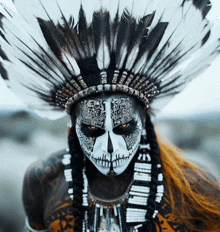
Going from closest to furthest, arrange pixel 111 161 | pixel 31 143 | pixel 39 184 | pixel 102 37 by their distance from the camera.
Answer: pixel 102 37, pixel 111 161, pixel 39 184, pixel 31 143

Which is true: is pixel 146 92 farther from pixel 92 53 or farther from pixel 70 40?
pixel 70 40

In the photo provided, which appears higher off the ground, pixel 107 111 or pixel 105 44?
pixel 105 44

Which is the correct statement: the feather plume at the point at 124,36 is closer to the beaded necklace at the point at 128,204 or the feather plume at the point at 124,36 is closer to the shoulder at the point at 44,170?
the beaded necklace at the point at 128,204

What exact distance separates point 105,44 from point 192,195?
130 cm

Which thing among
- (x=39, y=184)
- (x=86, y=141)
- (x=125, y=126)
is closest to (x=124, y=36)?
(x=125, y=126)

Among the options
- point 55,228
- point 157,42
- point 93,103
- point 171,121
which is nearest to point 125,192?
point 55,228

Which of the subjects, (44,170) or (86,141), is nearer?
(86,141)

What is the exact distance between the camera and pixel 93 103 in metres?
2.15

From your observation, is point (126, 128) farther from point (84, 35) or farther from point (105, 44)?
point (84, 35)

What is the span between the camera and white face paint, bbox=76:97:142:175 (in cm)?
211

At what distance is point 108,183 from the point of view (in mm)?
2432

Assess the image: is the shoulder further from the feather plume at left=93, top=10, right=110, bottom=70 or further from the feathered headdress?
the feather plume at left=93, top=10, right=110, bottom=70

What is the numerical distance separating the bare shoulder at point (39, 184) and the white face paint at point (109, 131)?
0.60 m

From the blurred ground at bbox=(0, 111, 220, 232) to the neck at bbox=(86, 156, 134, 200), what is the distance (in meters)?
4.24
